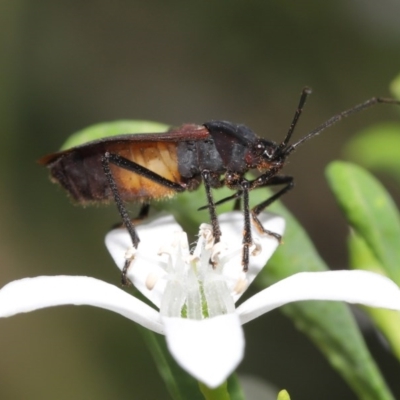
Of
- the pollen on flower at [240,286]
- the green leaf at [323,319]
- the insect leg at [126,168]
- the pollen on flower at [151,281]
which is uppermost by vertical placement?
the insect leg at [126,168]

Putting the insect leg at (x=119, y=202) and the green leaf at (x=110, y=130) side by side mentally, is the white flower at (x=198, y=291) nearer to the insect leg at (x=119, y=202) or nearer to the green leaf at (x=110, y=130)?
the insect leg at (x=119, y=202)

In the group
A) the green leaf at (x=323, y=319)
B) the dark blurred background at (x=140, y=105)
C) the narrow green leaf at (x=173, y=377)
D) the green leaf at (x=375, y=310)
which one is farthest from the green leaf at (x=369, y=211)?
the dark blurred background at (x=140, y=105)

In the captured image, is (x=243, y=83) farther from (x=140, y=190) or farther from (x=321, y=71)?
(x=140, y=190)

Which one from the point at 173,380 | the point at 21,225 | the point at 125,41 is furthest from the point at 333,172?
the point at 125,41

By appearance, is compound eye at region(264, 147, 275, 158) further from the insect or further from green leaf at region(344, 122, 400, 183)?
green leaf at region(344, 122, 400, 183)

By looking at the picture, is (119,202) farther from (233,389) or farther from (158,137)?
(233,389)

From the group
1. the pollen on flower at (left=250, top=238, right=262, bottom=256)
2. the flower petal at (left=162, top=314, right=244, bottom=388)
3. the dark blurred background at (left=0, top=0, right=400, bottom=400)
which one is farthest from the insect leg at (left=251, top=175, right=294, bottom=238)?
the dark blurred background at (left=0, top=0, right=400, bottom=400)
